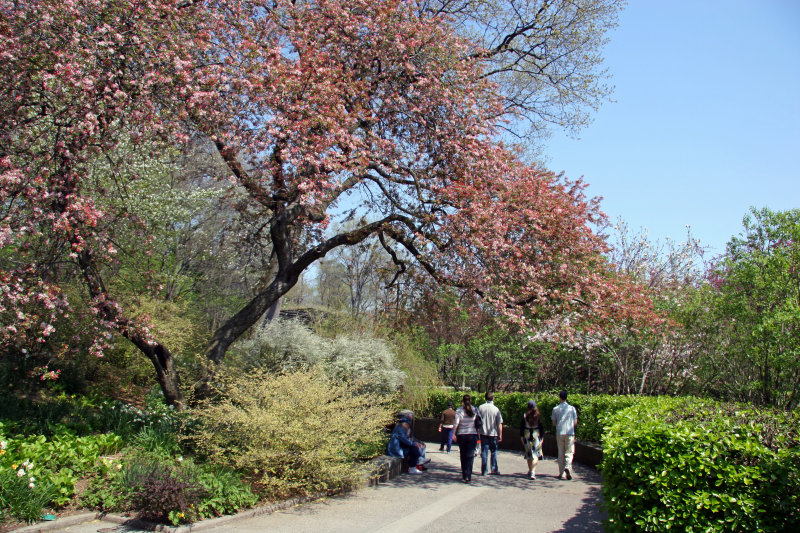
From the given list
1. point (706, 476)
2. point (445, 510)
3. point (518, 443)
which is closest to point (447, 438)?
point (518, 443)

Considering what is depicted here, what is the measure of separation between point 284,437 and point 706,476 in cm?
499

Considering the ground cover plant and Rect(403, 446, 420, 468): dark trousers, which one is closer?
the ground cover plant

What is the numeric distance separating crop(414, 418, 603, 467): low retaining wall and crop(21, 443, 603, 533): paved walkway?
116cm

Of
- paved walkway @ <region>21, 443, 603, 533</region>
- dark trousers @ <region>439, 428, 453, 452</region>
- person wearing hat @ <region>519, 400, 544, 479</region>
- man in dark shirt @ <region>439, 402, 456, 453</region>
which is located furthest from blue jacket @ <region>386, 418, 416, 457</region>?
dark trousers @ <region>439, 428, 453, 452</region>

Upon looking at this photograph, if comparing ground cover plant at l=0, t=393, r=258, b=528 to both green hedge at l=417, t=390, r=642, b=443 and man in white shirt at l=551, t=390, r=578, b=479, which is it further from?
green hedge at l=417, t=390, r=642, b=443

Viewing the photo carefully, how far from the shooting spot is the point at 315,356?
474 inches

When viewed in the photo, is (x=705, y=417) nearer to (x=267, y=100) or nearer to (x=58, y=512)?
(x=58, y=512)

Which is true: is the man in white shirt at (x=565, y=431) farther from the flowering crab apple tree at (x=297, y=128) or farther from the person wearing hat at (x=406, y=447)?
the person wearing hat at (x=406, y=447)

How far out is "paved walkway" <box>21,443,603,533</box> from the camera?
21.4 feet

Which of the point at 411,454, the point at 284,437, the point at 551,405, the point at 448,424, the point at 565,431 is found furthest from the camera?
the point at 448,424

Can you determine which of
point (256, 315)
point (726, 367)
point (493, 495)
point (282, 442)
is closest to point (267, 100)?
point (256, 315)

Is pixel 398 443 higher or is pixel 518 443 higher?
pixel 398 443

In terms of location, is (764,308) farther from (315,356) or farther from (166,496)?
(166,496)

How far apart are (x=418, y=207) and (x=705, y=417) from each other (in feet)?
22.1
